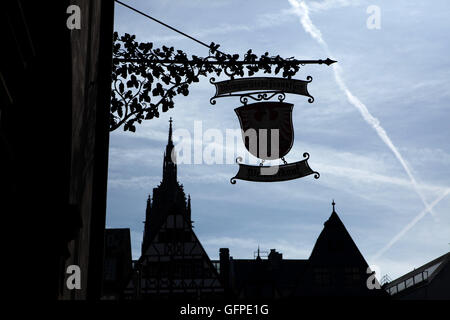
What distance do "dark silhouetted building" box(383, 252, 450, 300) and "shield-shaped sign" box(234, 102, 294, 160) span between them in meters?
34.4

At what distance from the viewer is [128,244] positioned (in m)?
50.7

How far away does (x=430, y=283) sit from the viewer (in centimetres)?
4134

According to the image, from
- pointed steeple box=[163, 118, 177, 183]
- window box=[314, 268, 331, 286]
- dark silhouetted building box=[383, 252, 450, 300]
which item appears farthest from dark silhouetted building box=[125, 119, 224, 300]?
pointed steeple box=[163, 118, 177, 183]

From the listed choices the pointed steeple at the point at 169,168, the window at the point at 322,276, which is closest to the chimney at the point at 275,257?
the window at the point at 322,276

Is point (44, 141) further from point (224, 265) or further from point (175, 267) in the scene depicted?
point (224, 265)

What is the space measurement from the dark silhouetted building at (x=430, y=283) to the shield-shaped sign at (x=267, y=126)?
1356 inches

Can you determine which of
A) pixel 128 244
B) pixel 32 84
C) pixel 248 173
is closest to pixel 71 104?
pixel 32 84

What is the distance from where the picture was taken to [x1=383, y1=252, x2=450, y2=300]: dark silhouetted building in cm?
4138

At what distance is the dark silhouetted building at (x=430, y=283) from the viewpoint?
41.4 meters

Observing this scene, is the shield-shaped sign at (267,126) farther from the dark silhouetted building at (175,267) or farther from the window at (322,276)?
the window at (322,276)
